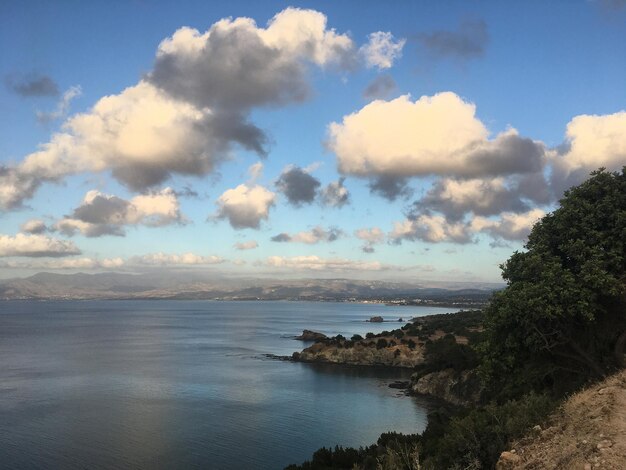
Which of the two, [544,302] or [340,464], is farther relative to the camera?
[340,464]

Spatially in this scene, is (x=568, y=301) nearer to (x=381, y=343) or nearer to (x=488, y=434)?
(x=488, y=434)

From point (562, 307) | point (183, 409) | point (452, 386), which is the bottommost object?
point (183, 409)

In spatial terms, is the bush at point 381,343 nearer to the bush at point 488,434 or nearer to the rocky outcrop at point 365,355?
the rocky outcrop at point 365,355

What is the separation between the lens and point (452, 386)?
2948 inches

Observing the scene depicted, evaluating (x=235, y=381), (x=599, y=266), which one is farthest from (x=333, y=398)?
(x=599, y=266)

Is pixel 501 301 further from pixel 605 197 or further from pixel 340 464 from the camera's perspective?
pixel 340 464

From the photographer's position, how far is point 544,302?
28.2 metres

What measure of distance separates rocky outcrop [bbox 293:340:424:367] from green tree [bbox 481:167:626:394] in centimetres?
7678

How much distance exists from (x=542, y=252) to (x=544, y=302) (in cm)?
507

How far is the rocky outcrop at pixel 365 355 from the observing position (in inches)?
4248

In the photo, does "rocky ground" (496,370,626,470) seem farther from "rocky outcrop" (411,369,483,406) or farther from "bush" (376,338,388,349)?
"bush" (376,338,388,349)

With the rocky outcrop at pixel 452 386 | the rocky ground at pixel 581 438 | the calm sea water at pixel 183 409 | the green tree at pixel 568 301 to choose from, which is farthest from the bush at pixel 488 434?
the rocky outcrop at pixel 452 386

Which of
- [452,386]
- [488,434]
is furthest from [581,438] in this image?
[452,386]

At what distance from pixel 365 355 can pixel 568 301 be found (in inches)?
3405
